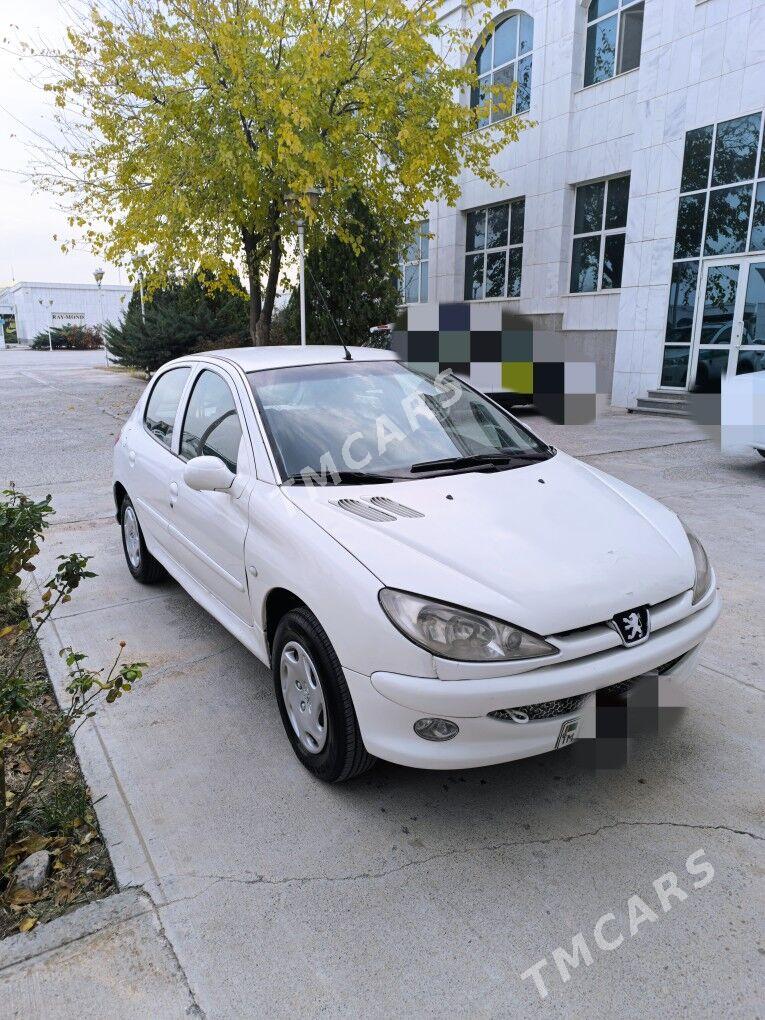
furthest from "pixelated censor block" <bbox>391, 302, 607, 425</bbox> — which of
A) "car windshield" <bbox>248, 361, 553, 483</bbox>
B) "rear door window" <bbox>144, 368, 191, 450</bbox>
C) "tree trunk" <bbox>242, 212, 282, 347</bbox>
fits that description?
"car windshield" <bbox>248, 361, 553, 483</bbox>

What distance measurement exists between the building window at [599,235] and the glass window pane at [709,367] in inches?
123

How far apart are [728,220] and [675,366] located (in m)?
2.72

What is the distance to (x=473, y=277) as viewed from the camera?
66.3 ft

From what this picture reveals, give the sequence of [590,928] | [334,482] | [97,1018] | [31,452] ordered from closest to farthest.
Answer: [97,1018] → [590,928] → [334,482] → [31,452]

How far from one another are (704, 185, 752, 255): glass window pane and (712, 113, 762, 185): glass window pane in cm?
23

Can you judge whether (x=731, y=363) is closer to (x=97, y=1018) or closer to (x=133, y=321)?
(x=97, y=1018)

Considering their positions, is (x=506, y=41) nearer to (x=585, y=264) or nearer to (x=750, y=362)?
(x=585, y=264)

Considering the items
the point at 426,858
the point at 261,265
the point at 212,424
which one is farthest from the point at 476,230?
the point at 426,858

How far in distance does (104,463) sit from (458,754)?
8281 millimetres

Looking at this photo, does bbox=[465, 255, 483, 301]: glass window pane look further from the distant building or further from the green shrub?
the distant building

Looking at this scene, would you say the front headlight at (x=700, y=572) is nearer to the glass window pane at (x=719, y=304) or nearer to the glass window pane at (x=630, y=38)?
the glass window pane at (x=719, y=304)

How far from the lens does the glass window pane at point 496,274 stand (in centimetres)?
1894

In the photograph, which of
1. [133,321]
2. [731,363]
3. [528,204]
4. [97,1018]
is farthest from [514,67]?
[97,1018]

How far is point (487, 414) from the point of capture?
393 centimetres
